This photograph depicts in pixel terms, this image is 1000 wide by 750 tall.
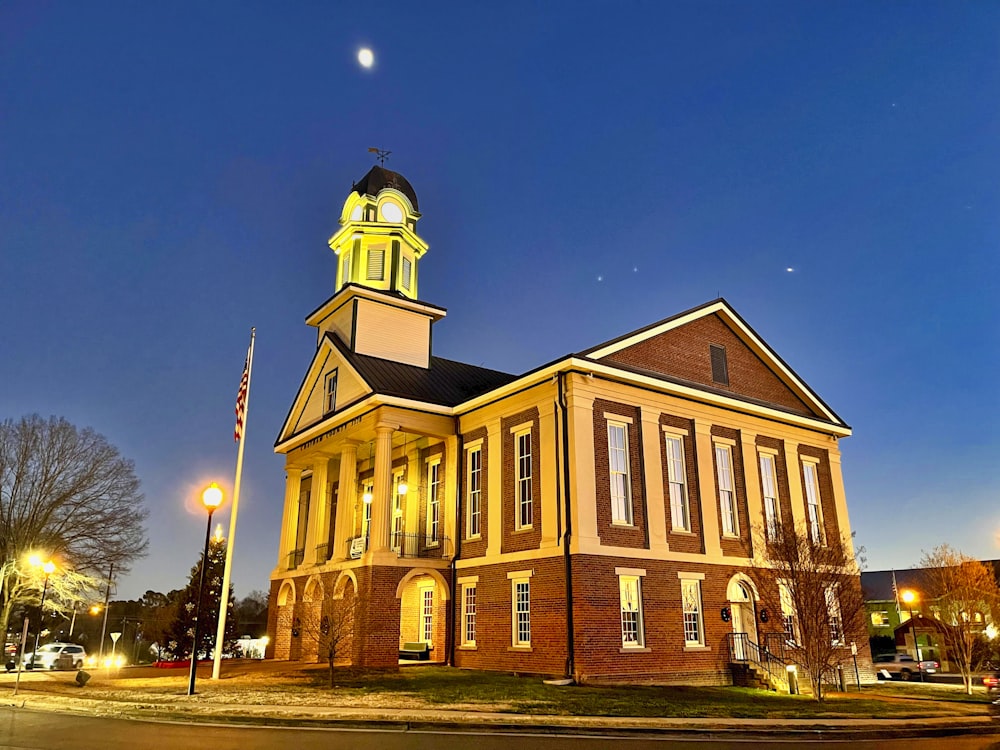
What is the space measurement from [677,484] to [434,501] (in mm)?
9222

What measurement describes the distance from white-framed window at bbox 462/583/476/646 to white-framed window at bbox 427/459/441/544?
2.59m

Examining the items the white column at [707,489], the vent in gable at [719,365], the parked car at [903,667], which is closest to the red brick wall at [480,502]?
the white column at [707,489]

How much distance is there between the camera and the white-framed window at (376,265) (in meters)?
34.6

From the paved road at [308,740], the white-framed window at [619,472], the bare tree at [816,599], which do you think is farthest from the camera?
the white-framed window at [619,472]

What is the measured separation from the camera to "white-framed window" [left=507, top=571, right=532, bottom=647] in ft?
76.9

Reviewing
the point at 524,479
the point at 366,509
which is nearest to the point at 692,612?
the point at 524,479

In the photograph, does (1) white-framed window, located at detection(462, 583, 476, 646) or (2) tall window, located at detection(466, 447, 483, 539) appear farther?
(2) tall window, located at detection(466, 447, 483, 539)

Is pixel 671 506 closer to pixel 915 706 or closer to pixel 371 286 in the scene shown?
pixel 915 706

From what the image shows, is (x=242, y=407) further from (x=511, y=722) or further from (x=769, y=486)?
(x=769, y=486)

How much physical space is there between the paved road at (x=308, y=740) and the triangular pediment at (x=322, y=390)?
15.8 metres

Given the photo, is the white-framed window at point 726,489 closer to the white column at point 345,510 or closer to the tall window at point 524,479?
the tall window at point 524,479

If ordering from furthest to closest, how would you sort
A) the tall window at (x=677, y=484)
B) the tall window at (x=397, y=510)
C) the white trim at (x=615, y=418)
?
the tall window at (x=397, y=510), the tall window at (x=677, y=484), the white trim at (x=615, y=418)

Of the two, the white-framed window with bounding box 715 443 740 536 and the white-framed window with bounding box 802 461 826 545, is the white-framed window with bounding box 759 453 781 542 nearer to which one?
the white-framed window with bounding box 715 443 740 536

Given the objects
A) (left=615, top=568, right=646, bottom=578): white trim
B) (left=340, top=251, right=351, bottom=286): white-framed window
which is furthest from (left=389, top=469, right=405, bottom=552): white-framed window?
(left=615, top=568, right=646, bottom=578): white trim
